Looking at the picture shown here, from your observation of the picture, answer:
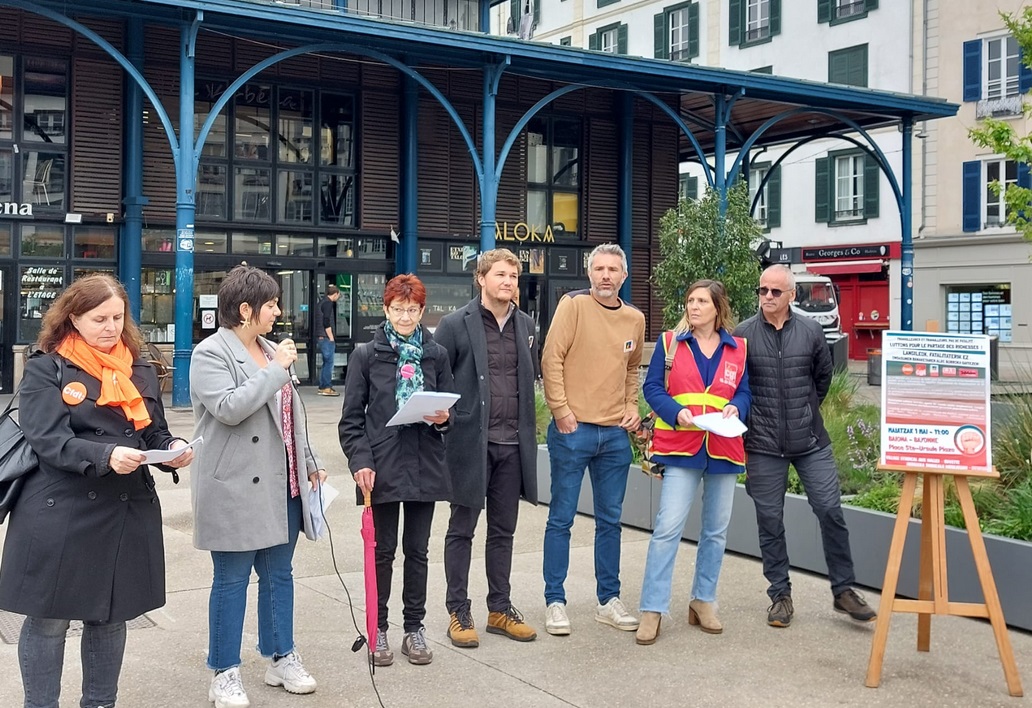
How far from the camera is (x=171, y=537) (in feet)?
24.6

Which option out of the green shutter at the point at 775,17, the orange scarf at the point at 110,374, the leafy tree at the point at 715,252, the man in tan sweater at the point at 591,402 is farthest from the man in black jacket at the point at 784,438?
the green shutter at the point at 775,17

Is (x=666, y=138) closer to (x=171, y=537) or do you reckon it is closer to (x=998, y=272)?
(x=998, y=272)

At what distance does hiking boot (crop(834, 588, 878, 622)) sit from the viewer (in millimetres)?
5512

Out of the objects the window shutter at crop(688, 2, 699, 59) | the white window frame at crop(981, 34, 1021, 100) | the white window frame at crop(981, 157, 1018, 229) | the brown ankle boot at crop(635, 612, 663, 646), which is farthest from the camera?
the window shutter at crop(688, 2, 699, 59)

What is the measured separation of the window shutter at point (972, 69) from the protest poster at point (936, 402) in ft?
86.4

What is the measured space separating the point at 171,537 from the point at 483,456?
10.9ft

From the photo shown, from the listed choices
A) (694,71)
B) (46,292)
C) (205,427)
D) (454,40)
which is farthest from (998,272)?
(205,427)

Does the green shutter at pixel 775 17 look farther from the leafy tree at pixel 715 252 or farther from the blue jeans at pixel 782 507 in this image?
the blue jeans at pixel 782 507

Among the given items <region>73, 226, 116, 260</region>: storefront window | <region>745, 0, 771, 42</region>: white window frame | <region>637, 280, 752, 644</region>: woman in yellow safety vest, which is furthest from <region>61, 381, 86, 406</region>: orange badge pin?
<region>745, 0, 771, 42</region>: white window frame

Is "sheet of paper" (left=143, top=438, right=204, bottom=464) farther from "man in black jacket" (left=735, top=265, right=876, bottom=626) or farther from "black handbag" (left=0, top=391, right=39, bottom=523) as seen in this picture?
"man in black jacket" (left=735, top=265, right=876, bottom=626)

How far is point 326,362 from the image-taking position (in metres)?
18.6

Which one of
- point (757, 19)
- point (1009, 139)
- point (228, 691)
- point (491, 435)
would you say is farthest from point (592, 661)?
point (757, 19)

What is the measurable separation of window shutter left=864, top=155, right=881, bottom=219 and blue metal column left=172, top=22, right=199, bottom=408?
2181 cm

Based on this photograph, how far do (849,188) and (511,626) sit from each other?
98.0 ft
